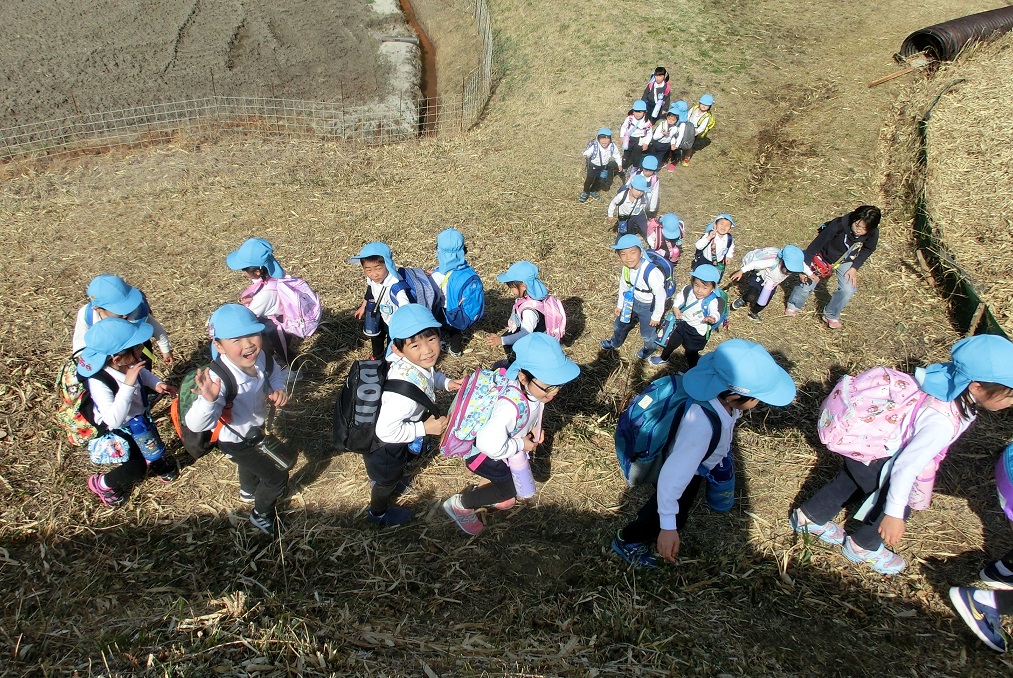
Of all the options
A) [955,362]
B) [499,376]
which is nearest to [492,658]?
[499,376]

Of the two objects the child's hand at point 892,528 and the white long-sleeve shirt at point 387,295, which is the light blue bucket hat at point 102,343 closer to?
the white long-sleeve shirt at point 387,295

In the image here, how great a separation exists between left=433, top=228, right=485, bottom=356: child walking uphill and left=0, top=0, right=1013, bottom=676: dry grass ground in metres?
0.84

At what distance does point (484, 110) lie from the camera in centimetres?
1380

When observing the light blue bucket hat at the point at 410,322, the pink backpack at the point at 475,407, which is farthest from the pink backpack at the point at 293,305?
the pink backpack at the point at 475,407

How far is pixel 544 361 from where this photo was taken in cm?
367

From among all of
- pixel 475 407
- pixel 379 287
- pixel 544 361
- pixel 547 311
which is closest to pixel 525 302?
pixel 547 311

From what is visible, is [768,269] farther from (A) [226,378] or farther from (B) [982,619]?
(A) [226,378]

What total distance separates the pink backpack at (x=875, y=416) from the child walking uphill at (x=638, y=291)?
235 centimetres

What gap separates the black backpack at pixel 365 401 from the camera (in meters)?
3.88

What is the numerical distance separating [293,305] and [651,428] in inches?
137

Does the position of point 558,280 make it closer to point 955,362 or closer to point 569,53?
point 955,362

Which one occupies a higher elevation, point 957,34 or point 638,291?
point 957,34

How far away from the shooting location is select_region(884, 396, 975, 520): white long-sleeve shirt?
3.67 meters

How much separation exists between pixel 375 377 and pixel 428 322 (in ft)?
1.69
